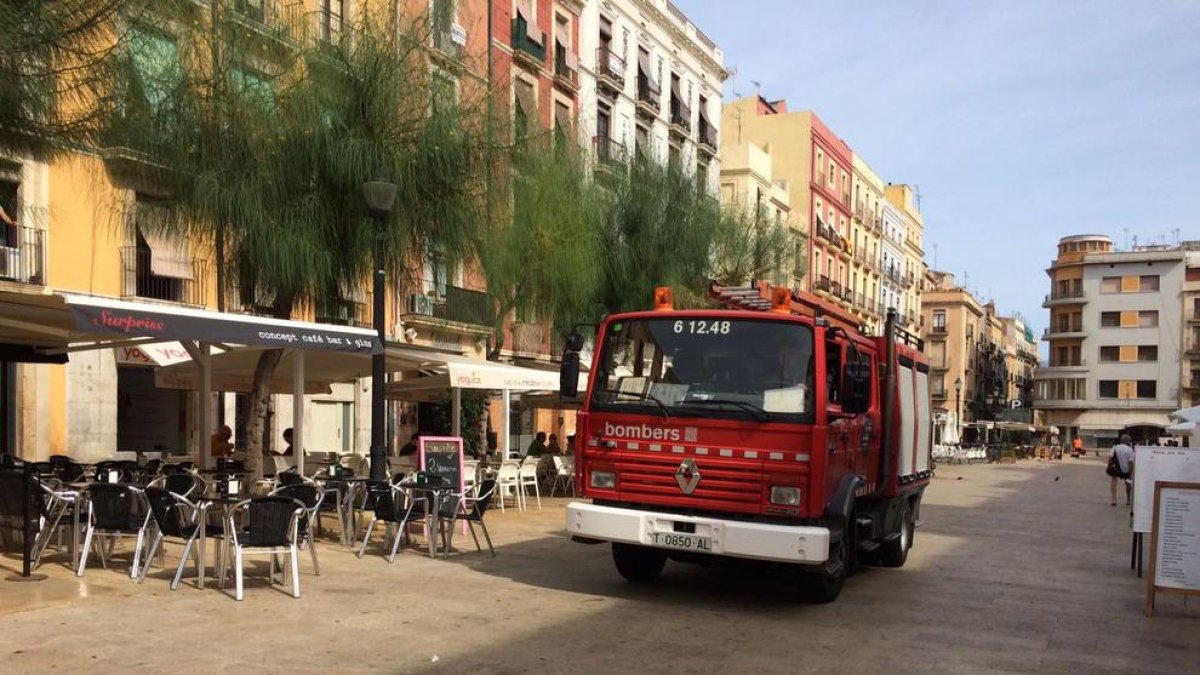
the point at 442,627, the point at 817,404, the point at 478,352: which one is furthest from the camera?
the point at 478,352

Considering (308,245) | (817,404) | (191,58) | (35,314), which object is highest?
(191,58)

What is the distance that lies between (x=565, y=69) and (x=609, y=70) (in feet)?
8.32

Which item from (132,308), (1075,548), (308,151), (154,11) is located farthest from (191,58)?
(1075,548)

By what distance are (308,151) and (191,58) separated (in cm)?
177

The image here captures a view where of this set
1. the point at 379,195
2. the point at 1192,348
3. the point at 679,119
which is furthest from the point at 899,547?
the point at 1192,348

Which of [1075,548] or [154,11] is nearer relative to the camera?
[154,11]

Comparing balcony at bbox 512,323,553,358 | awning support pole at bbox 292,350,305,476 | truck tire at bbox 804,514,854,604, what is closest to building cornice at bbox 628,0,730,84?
balcony at bbox 512,323,553,358

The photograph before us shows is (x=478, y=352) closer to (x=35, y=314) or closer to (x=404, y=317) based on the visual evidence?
(x=404, y=317)

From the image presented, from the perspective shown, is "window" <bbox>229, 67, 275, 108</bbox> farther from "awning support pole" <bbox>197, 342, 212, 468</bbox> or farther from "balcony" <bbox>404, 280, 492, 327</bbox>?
"balcony" <bbox>404, 280, 492, 327</bbox>

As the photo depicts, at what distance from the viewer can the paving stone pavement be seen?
6.62 meters

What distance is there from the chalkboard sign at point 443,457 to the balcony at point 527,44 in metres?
20.6

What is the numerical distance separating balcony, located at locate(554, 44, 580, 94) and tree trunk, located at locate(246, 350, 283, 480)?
2220 centimetres

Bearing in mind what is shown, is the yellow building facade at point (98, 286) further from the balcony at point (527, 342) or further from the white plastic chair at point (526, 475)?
the balcony at point (527, 342)

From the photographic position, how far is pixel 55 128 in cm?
889
